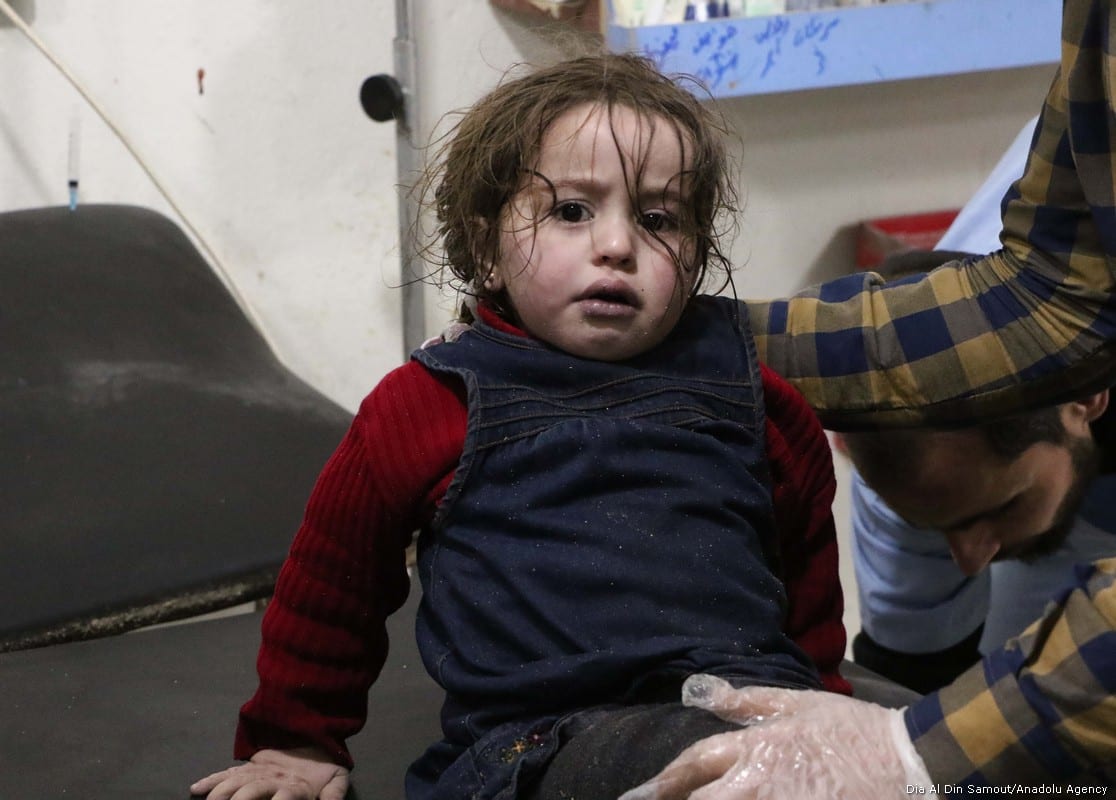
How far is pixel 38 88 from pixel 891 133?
46.3 inches

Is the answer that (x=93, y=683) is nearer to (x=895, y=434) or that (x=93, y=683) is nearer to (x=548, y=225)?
(x=548, y=225)

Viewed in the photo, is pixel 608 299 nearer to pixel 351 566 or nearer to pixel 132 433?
pixel 351 566

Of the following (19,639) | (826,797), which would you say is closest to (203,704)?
(19,639)

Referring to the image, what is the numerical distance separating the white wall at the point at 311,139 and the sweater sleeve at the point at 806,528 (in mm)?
844

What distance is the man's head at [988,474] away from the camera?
3.75ft

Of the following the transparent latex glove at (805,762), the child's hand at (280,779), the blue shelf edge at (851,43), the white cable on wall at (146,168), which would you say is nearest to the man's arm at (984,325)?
the transparent latex glove at (805,762)

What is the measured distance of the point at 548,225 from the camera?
Answer: 31.4 inches

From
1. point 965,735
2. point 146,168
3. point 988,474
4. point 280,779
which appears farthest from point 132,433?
point 965,735

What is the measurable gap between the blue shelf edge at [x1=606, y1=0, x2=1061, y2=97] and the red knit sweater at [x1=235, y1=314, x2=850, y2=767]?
68cm

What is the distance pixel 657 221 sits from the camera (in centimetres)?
81

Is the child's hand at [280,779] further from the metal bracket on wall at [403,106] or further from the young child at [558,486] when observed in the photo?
the metal bracket on wall at [403,106]

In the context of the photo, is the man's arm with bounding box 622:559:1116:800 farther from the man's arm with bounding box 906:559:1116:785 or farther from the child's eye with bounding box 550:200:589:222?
the child's eye with bounding box 550:200:589:222

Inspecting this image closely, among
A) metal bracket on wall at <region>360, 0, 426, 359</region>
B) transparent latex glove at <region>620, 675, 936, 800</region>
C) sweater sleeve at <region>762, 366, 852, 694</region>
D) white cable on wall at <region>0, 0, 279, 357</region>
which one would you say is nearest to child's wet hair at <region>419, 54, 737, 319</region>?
sweater sleeve at <region>762, 366, 852, 694</region>

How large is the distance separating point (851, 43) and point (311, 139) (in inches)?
27.8
